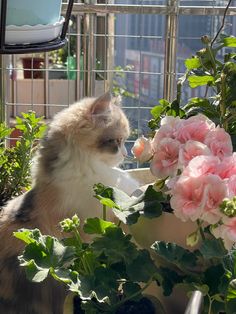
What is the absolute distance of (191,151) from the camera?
887mm

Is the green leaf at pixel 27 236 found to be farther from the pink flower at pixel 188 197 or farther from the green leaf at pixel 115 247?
the pink flower at pixel 188 197

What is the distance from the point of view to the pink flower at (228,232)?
793 mm

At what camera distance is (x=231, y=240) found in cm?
80

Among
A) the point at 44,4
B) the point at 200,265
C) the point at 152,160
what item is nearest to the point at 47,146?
the point at 44,4

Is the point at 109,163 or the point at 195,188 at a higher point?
the point at 195,188

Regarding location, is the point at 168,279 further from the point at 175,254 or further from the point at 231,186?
the point at 231,186

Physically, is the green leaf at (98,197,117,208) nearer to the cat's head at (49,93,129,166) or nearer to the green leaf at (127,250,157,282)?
the green leaf at (127,250,157,282)

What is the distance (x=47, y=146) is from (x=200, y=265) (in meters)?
0.93

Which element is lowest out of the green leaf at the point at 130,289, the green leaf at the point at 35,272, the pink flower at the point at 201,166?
the green leaf at the point at 130,289

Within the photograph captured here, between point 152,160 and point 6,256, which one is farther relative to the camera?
point 6,256

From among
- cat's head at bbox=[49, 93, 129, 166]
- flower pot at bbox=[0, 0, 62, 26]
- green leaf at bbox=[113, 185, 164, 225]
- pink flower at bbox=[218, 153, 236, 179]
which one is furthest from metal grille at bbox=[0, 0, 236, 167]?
pink flower at bbox=[218, 153, 236, 179]

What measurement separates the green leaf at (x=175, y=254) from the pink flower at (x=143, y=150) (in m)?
0.17

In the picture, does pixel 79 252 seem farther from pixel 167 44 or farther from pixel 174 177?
pixel 167 44

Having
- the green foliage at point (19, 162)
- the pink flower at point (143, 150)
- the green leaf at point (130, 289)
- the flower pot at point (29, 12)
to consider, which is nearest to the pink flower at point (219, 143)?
the pink flower at point (143, 150)
